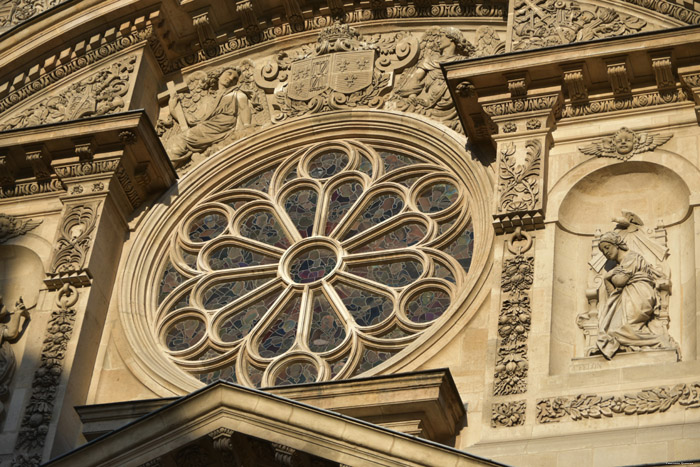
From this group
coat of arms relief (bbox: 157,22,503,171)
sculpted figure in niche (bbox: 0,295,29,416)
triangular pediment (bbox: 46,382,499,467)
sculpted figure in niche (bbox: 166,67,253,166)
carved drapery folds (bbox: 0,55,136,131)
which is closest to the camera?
triangular pediment (bbox: 46,382,499,467)

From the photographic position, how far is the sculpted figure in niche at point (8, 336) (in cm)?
1770

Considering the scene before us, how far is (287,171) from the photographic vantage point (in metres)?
19.8

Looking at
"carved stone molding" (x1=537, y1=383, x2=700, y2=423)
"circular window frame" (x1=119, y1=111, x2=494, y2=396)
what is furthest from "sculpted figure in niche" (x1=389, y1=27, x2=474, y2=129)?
"carved stone molding" (x1=537, y1=383, x2=700, y2=423)

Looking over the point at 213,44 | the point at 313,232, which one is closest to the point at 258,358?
the point at 313,232

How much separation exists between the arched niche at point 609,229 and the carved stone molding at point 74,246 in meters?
5.20

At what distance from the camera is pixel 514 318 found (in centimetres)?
1614

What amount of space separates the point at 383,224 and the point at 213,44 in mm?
3822

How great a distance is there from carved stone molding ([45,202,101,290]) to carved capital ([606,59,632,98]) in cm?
580

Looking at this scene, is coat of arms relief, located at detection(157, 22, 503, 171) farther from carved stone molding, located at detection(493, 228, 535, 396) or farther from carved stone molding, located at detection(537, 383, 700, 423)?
carved stone molding, located at detection(537, 383, 700, 423)

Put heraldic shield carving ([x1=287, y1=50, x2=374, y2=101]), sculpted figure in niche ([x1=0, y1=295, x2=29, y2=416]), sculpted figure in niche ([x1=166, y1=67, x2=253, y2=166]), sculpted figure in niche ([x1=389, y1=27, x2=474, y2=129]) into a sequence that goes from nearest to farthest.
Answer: sculpted figure in niche ([x1=0, y1=295, x2=29, y2=416]) < sculpted figure in niche ([x1=389, y1=27, x2=474, y2=129]) < heraldic shield carving ([x1=287, y1=50, x2=374, y2=101]) < sculpted figure in niche ([x1=166, y1=67, x2=253, y2=166])

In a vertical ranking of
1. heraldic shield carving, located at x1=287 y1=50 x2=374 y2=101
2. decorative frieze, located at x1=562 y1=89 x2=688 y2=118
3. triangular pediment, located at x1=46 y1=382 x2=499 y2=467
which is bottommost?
triangular pediment, located at x1=46 y1=382 x2=499 y2=467

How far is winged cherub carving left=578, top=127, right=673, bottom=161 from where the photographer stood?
1720 cm

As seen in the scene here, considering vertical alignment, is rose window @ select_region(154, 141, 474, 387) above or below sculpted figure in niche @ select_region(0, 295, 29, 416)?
above

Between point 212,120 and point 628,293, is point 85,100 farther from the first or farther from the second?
point 628,293
